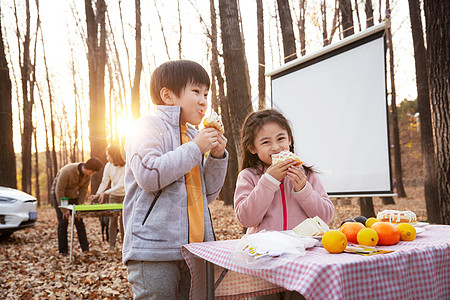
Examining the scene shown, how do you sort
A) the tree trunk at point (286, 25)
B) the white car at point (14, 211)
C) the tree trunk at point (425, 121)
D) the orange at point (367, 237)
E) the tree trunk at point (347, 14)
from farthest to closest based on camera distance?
the tree trunk at point (347, 14) < the tree trunk at point (425, 121) < the tree trunk at point (286, 25) < the white car at point (14, 211) < the orange at point (367, 237)

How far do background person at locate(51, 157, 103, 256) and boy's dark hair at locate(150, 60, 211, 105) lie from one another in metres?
5.45

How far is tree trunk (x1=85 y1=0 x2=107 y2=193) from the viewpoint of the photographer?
43.0ft

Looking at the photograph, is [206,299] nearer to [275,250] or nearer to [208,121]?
[275,250]

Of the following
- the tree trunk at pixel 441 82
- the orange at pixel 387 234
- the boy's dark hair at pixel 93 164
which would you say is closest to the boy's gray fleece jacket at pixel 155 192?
the orange at pixel 387 234

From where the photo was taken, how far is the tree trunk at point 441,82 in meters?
4.41

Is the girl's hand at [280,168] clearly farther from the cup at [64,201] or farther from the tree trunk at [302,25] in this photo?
the tree trunk at [302,25]

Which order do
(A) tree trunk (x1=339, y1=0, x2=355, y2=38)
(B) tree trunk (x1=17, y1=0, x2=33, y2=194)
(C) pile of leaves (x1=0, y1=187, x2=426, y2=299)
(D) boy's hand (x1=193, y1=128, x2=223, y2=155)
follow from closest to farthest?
1. (D) boy's hand (x1=193, y1=128, x2=223, y2=155)
2. (C) pile of leaves (x1=0, y1=187, x2=426, y2=299)
3. (A) tree trunk (x1=339, y1=0, x2=355, y2=38)
4. (B) tree trunk (x1=17, y1=0, x2=33, y2=194)

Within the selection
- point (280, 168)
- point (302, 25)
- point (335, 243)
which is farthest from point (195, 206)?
point (302, 25)

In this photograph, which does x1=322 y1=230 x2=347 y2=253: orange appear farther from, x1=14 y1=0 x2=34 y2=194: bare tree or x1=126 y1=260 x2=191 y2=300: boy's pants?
x1=14 y1=0 x2=34 y2=194: bare tree

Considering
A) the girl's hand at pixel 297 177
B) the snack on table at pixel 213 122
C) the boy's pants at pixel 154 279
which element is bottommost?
the boy's pants at pixel 154 279

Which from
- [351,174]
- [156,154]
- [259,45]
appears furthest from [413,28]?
[156,154]

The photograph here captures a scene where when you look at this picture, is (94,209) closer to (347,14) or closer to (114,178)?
(114,178)

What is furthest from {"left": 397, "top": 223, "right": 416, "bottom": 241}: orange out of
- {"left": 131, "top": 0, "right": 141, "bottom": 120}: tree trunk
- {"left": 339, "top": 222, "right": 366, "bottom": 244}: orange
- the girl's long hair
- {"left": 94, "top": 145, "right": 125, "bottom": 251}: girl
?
{"left": 131, "top": 0, "right": 141, "bottom": 120}: tree trunk

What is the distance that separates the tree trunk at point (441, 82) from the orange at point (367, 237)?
357 cm
